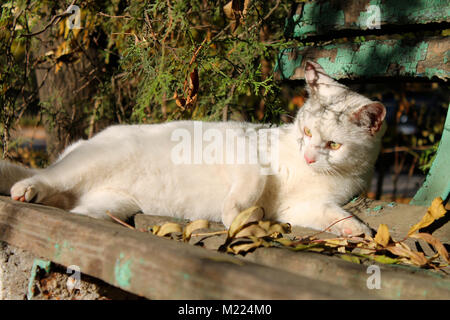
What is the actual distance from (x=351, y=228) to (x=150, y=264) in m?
1.06

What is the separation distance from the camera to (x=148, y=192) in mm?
2219

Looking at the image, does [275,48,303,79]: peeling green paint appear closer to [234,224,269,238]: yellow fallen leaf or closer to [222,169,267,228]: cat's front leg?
[222,169,267,228]: cat's front leg

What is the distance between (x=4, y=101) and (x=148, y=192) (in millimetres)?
1232

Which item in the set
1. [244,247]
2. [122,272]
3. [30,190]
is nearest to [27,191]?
[30,190]

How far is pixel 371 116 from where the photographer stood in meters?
2.15

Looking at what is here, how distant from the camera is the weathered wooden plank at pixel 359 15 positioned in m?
2.04

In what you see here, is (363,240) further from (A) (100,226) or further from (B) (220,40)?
(B) (220,40)

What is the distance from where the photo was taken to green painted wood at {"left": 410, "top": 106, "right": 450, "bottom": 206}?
1.98 m

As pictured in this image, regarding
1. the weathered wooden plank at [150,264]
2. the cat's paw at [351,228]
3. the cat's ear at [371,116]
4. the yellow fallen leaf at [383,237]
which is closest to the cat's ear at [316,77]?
the cat's ear at [371,116]

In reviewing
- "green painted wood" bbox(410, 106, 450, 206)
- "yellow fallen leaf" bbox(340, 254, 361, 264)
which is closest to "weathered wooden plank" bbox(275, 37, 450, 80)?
"green painted wood" bbox(410, 106, 450, 206)

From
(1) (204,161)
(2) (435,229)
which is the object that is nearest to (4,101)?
(1) (204,161)

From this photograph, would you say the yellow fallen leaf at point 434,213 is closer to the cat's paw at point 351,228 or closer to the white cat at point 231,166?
the cat's paw at point 351,228

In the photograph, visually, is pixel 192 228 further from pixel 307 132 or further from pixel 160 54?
pixel 160 54
